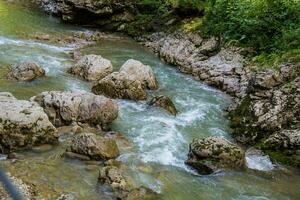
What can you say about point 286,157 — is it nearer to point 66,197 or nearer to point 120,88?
point 120,88

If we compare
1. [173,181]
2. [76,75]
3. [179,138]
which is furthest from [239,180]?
[76,75]

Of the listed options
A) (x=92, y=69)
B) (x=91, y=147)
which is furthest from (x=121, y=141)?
(x=92, y=69)

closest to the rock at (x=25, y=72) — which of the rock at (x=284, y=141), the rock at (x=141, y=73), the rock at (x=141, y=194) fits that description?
the rock at (x=141, y=73)

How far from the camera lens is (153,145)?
34.8 feet

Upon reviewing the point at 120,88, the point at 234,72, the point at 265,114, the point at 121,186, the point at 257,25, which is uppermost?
the point at 257,25

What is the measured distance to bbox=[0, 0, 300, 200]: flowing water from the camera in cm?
858

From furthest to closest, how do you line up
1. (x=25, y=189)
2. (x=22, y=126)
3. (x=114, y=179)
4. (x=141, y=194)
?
(x=22, y=126) → (x=114, y=179) → (x=141, y=194) → (x=25, y=189)

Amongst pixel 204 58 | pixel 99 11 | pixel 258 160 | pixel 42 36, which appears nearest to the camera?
pixel 258 160

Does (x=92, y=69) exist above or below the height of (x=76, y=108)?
above

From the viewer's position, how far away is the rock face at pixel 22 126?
30.7 feet

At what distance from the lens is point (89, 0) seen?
23.1 meters

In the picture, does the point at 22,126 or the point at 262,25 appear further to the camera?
the point at 262,25

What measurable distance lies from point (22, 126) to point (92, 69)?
18.8ft

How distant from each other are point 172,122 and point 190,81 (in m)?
4.35
